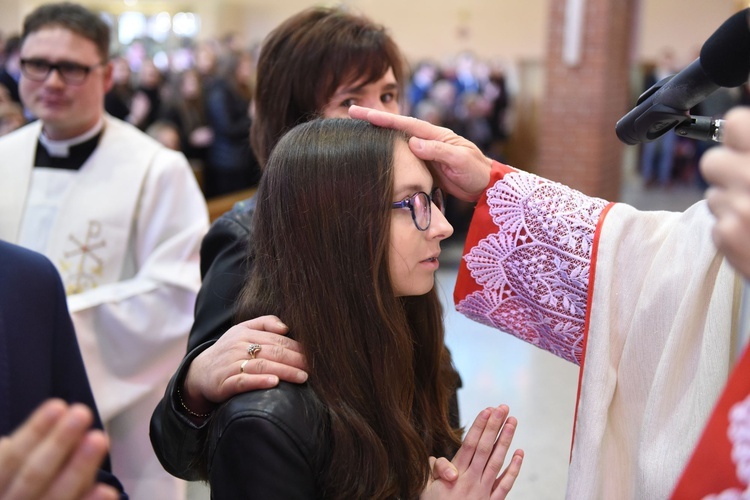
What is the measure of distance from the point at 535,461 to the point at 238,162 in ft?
13.2

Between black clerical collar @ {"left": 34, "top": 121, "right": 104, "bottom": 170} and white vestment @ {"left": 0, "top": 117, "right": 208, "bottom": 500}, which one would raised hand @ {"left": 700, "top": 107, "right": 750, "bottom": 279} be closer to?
white vestment @ {"left": 0, "top": 117, "right": 208, "bottom": 500}

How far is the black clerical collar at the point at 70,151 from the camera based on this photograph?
2459 mm

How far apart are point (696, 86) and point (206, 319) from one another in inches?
40.0

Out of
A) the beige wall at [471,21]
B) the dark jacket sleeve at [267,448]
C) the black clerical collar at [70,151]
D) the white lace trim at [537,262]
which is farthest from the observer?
the beige wall at [471,21]

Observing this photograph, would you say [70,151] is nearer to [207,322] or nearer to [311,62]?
[311,62]

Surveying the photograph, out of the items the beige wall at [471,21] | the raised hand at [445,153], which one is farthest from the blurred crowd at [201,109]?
the beige wall at [471,21]

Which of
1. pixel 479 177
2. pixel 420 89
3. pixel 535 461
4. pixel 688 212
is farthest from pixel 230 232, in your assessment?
pixel 420 89

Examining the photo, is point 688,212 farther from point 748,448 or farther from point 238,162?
point 238,162

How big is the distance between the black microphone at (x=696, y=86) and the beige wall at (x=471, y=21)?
11.6 metres

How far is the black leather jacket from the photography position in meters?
1.35

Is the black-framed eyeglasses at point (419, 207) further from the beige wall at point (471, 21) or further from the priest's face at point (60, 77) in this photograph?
the beige wall at point (471, 21)

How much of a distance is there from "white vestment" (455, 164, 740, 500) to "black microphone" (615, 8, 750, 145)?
14cm

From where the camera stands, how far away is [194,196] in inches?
97.3

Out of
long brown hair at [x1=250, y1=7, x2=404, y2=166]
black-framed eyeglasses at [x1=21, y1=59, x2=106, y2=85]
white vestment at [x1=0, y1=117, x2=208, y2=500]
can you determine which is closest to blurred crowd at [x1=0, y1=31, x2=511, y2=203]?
white vestment at [x1=0, y1=117, x2=208, y2=500]
